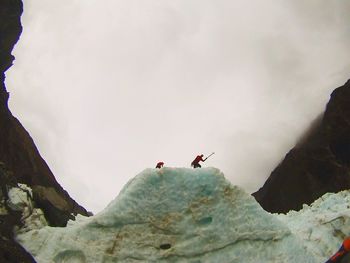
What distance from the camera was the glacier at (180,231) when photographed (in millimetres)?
10586

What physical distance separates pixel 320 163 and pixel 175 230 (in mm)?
15734

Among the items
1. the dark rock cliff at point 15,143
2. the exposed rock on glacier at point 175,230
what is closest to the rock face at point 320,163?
the exposed rock on glacier at point 175,230

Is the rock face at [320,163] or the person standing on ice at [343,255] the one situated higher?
the rock face at [320,163]

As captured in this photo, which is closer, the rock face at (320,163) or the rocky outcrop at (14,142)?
the rocky outcrop at (14,142)

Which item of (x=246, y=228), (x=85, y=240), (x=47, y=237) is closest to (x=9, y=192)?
(x=47, y=237)

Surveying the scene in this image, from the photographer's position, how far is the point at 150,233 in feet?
36.0

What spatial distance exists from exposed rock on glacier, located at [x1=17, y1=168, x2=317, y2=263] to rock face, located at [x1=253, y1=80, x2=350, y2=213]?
13.0 metres

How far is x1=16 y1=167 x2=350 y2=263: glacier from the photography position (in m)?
10.6

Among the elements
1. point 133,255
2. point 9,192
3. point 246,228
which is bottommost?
point 246,228

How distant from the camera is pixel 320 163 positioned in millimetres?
24297

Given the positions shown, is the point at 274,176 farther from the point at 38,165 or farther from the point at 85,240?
the point at 85,240

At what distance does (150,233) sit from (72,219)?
2.74 metres

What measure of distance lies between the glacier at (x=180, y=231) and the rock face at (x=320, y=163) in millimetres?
12264

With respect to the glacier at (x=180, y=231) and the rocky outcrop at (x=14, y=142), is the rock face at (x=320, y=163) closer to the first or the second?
the glacier at (x=180, y=231)
